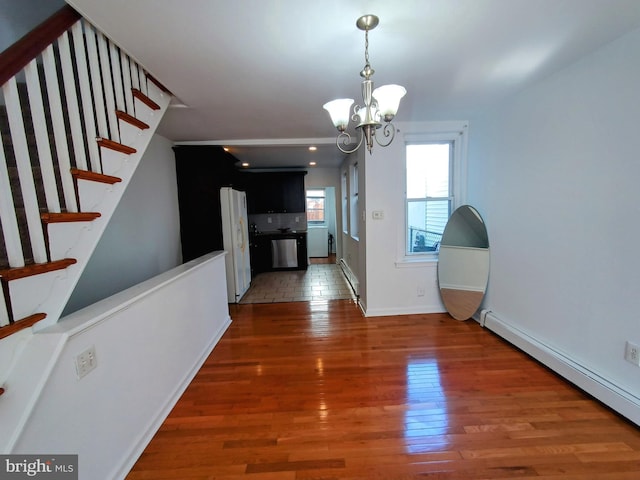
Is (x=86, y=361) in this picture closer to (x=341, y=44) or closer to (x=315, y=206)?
(x=341, y=44)

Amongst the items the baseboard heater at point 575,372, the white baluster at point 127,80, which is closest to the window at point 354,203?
the baseboard heater at point 575,372

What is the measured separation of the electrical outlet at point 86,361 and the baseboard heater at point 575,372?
121 inches

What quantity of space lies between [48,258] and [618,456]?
10.1ft

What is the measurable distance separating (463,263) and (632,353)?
1.57 meters

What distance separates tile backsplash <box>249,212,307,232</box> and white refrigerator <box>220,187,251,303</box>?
2.20 metres

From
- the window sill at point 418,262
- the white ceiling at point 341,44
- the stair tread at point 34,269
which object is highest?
the white ceiling at point 341,44

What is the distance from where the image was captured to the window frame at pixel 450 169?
10.7 ft

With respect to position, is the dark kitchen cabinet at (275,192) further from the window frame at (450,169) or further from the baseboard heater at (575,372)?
the baseboard heater at (575,372)

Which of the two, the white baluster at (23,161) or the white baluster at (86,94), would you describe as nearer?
the white baluster at (23,161)

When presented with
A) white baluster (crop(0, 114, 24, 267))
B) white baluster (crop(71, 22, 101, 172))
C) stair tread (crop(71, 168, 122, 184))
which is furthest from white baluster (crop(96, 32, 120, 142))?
white baluster (crop(0, 114, 24, 267))

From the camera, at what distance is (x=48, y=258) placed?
1.22 meters

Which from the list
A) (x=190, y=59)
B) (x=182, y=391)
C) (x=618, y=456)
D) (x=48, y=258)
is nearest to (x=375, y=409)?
(x=618, y=456)

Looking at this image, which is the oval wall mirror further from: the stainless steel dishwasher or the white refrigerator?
the stainless steel dishwasher

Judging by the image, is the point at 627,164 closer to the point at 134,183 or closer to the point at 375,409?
the point at 375,409
